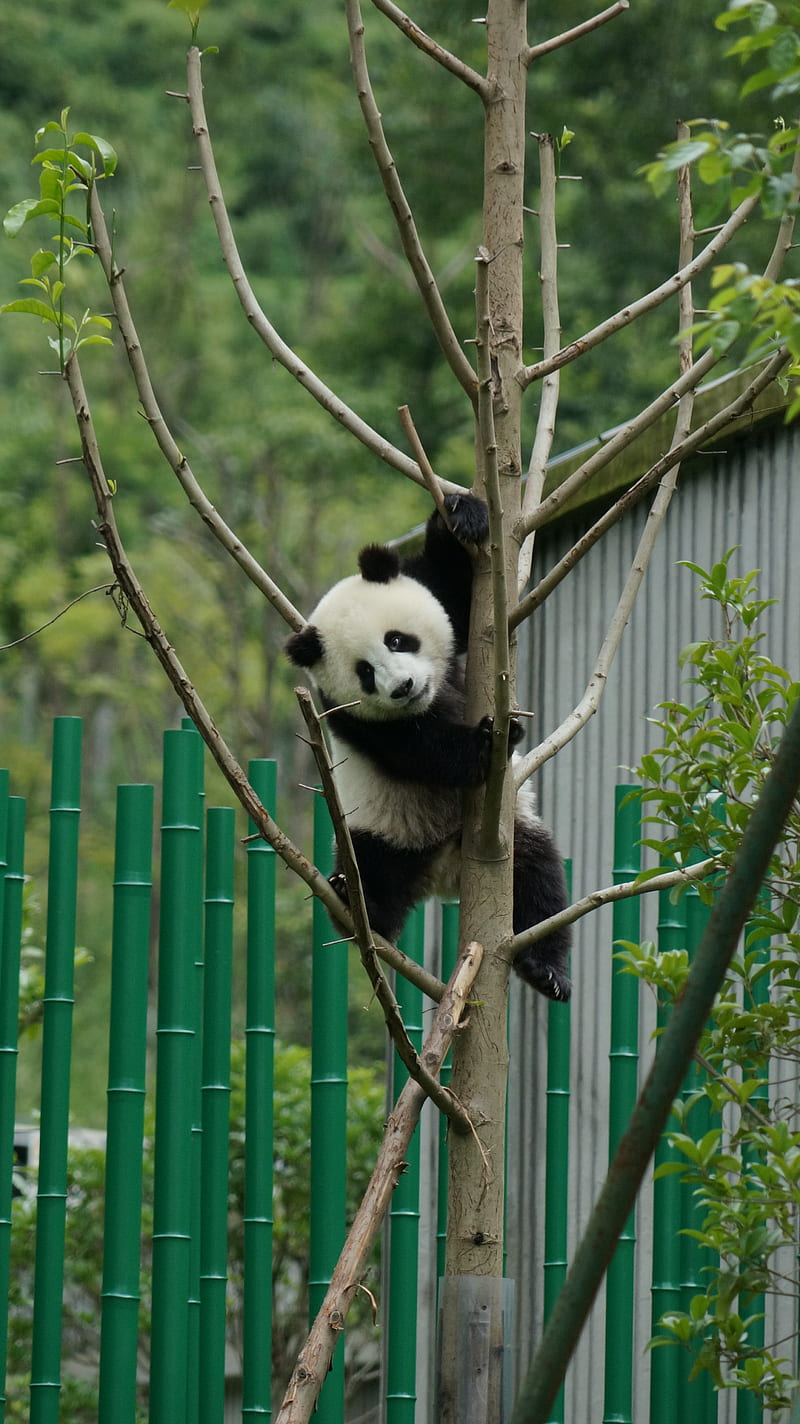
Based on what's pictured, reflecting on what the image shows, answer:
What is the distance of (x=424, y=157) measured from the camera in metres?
12.2

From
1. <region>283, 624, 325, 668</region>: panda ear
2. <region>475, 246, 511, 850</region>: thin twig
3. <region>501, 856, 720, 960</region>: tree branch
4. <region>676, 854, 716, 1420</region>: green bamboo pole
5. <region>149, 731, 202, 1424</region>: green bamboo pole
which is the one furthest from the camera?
<region>676, 854, 716, 1420</region>: green bamboo pole

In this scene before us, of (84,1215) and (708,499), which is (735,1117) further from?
(84,1215)

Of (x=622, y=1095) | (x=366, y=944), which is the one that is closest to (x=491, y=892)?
(x=366, y=944)

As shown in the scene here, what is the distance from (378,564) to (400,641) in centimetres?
16

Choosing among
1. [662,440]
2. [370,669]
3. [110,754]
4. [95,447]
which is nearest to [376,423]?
[110,754]

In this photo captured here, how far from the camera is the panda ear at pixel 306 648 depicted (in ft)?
9.77

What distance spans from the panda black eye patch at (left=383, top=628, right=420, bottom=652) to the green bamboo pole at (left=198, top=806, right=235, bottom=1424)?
431 mm

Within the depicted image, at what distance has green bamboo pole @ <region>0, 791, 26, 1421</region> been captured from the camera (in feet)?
9.53

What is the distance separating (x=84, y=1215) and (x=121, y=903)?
3638mm

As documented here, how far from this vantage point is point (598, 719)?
4.00m

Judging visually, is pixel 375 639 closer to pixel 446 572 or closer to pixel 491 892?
pixel 446 572

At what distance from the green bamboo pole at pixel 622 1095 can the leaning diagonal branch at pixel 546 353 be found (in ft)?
2.76

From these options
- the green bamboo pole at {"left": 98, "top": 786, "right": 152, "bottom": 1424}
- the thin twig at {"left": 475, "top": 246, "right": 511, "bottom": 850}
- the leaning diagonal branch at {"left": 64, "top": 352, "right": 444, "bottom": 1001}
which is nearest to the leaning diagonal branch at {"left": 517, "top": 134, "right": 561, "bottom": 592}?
the thin twig at {"left": 475, "top": 246, "right": 511, "bottom": 850}

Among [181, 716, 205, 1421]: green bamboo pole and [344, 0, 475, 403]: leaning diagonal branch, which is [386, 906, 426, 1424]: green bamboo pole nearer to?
[181, 716, 205, 1421]: green bamboo pole
